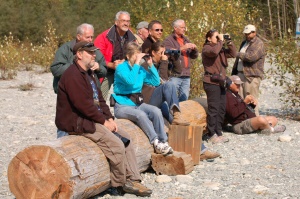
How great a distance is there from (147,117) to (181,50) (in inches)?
97.2

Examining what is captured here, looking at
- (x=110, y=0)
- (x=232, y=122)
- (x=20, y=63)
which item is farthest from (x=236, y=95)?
(x=110, y=0)

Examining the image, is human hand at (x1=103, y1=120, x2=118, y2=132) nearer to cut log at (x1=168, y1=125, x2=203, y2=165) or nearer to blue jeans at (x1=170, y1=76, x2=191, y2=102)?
cut log at (x1=168, y1=125, x2=203, y2=165)

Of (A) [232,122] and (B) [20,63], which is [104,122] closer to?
(A) [232,122]

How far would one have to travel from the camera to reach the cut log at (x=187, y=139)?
838 centimetres

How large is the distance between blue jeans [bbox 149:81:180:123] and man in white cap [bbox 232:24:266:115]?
260 centimetres

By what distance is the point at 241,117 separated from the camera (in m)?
10.6

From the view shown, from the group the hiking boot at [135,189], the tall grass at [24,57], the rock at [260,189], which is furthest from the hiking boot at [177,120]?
the tall grass at [24,57]

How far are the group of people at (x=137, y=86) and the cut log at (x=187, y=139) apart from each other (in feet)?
0.55

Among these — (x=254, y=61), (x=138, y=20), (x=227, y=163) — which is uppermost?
(x=138, y=20)

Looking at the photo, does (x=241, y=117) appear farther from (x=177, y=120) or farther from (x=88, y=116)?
(x=88, y=116)

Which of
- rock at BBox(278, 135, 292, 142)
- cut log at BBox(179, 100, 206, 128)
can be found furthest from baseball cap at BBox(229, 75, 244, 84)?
rock at BBox(278, 135, 292, 142)

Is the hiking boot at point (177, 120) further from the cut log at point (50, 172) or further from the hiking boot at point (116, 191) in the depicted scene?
the cut log at point (50, 172)

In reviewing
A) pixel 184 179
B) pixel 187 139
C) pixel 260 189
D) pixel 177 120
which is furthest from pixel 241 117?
pixel 260 189

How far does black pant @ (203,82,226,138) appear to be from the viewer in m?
9.95
